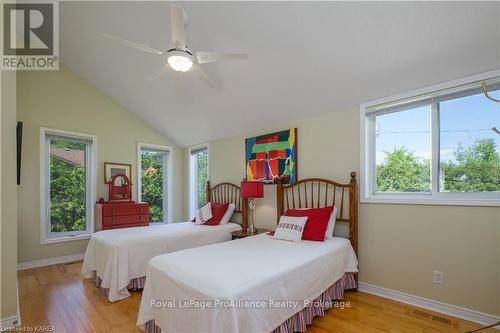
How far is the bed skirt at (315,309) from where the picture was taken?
1805mm

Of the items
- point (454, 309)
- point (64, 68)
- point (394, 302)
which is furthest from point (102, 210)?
point (454, 309)

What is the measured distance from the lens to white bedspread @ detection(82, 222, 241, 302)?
2.53 meters

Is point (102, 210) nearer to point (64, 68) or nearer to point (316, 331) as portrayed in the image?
point (64, 68)

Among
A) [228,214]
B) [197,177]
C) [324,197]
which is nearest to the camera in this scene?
[324,197]

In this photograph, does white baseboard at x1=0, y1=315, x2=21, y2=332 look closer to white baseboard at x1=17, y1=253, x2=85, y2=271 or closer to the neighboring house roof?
white baseboard at x1=17, y1=253, x2=85, y2=271

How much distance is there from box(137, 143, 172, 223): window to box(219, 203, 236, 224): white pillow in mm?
1857

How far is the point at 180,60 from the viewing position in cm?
198

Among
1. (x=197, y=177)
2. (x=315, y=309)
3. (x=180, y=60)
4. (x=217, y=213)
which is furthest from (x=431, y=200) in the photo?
(x=197, y=177)

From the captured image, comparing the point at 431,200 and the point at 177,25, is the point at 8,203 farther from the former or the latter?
the point at 431,200

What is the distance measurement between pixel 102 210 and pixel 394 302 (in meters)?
4.08

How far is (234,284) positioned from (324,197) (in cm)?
193

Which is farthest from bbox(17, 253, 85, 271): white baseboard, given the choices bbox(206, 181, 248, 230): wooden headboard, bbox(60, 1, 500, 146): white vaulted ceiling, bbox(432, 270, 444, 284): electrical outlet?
bbox(432, 270, 444, 284): electrical outlet

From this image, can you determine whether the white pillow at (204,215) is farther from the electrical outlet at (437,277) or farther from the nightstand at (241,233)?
the electrical outlet at (437,277)

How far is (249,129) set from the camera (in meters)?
3.97
